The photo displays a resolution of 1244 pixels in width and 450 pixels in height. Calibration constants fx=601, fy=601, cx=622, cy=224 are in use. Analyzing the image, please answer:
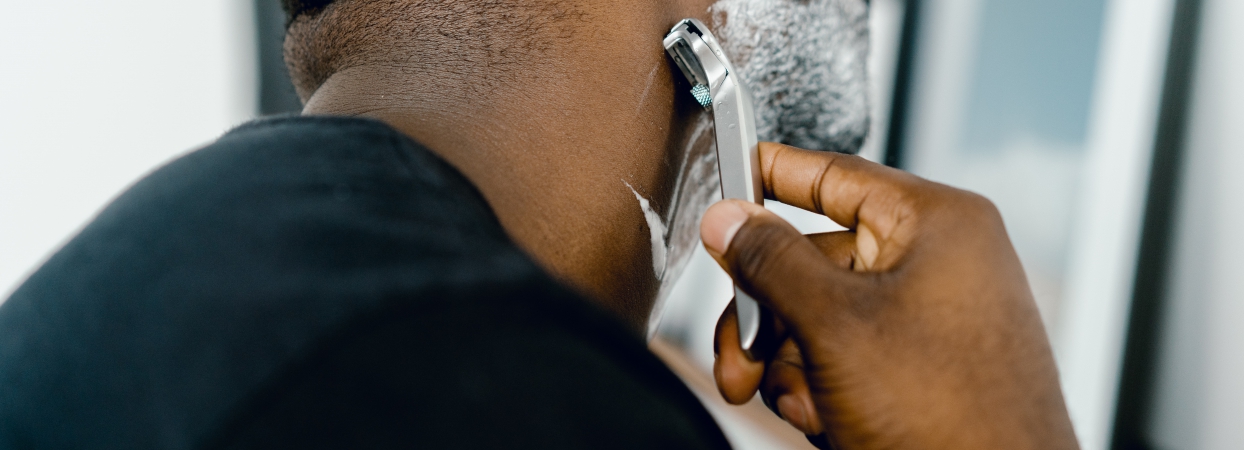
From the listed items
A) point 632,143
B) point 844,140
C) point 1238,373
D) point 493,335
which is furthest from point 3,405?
point 1238,373

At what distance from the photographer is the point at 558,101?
348mm

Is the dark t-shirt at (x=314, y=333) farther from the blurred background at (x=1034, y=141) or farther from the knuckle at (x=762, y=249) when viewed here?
the blurred background at (x=1034, y=141)

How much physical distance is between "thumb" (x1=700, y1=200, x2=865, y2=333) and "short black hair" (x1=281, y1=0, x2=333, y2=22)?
0.33 m

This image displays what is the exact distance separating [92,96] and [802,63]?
93 cm

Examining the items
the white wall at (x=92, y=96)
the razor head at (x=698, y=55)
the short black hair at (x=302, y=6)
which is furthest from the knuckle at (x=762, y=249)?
the white wall at (x=92, y=96)

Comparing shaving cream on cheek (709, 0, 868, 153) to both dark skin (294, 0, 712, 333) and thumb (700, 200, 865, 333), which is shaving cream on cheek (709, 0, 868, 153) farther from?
thumb (700, 200, 865, 333)

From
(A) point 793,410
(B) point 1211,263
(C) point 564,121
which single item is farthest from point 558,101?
(B) point 1211,263

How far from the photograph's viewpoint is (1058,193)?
2.00ft

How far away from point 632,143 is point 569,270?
100 millimetres

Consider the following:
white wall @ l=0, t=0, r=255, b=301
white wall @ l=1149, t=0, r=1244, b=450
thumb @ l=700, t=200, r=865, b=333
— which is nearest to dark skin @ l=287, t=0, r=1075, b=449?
thumb @ l=700, t=200, r=865, b=333

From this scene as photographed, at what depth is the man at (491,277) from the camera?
0.19 meters

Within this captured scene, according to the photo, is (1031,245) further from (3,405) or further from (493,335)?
(3,405)

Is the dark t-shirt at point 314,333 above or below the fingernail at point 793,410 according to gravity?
above

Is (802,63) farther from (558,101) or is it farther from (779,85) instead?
(558,101)
